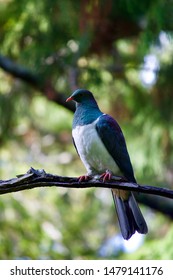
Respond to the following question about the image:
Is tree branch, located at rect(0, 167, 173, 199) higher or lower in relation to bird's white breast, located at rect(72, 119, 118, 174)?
lower

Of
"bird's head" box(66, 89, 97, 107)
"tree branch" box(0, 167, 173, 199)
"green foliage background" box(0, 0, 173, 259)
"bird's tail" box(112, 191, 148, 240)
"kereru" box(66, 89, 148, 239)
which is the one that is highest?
"green foliage background" box(0, 0, 173, 259)

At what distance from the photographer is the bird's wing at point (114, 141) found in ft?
15.7

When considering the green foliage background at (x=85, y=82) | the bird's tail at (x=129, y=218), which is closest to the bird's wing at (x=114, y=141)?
the bird's tail at (x=129, y=218)

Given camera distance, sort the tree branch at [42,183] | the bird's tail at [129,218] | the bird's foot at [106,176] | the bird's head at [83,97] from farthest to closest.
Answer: the bird's head at [83,97] < the bird's tail at [129,218] < the bird's foot at [106,176] < the tree branch at [42,183]

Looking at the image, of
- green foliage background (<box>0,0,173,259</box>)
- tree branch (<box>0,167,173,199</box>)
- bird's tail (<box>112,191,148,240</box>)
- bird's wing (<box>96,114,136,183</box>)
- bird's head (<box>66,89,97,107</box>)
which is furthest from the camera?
green foliage background (<box>0,0,173,259</box>)

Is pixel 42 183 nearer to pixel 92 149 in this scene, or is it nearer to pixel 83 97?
pixel 92 149

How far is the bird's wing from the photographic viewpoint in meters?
4.78

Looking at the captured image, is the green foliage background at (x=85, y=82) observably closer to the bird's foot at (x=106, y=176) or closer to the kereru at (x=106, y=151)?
the kereru at (x=106, y=151)

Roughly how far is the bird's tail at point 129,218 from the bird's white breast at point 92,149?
25cm

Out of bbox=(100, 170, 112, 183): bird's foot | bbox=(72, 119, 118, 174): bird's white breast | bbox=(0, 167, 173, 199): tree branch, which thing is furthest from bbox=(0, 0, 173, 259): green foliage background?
bbox=(0, 167, 173, 199): tree branch

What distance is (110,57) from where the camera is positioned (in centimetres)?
743

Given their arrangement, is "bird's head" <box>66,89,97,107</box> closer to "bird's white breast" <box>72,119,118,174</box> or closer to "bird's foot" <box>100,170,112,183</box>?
"bird's white breast" <box>72,119,118,174</box>

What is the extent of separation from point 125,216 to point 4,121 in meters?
2.86

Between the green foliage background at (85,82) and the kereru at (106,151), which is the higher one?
the green foliage background at (85,82)
